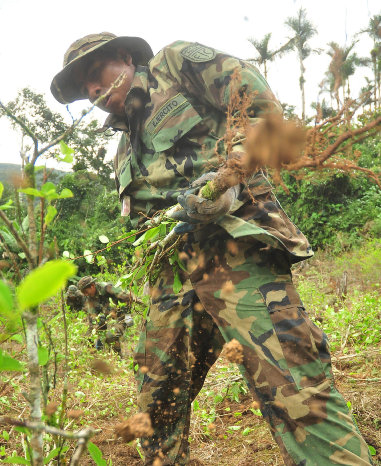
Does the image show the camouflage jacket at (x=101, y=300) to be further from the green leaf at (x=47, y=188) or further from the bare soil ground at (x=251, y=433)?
the green leaf at (x=47, y=188)

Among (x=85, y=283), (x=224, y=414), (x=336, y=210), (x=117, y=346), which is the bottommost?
(x=117, y=346)

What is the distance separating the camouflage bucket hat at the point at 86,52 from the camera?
2.05 m

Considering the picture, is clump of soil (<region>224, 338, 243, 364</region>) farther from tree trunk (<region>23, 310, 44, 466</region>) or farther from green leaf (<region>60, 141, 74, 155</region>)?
green leaf (<region>60, 141, 74, 155</region>)

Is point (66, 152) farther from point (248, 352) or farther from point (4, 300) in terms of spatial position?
point (248, 352)

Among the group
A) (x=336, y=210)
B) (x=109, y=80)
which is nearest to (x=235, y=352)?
(x=109, y=80)

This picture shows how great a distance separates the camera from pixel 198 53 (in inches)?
64.7

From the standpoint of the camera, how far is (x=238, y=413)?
2.59 meters

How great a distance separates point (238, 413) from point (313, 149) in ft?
6.89

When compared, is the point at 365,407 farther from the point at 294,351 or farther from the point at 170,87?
the point at 170,87

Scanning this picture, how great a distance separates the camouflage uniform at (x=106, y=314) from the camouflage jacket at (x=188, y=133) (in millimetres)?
3534

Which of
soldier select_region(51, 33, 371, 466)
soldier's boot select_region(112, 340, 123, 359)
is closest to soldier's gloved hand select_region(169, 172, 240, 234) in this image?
soldier select_region(51, 33, 371, 466)

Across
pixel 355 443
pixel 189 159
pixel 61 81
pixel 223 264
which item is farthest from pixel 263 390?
pixel 61 81

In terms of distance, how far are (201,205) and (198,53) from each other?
766 mm

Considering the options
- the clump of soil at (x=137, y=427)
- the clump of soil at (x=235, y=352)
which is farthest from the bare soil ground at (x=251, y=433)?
the clump of soil at (x=235, y=352)
